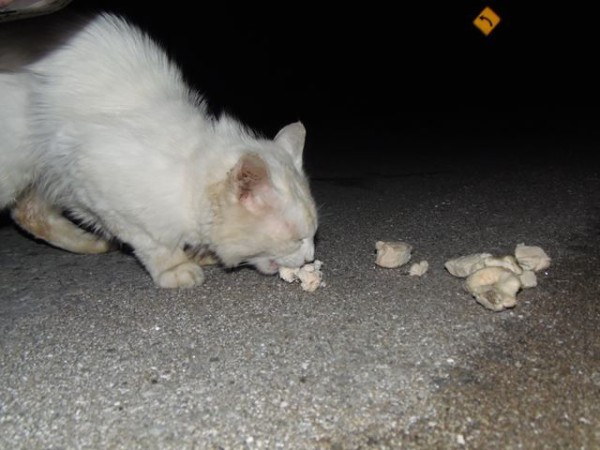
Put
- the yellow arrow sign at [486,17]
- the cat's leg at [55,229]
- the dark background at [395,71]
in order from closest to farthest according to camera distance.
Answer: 1. the cat's leg at [55,229]
2. the dark background at [395,71]
3. the yellow arrow sign at [486,17]

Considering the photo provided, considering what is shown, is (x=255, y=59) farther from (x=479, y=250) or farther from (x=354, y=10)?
(x=479, y=250)

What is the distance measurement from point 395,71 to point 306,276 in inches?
390

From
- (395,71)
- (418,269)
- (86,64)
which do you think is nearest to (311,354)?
(418,269)

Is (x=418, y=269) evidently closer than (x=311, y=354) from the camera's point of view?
No

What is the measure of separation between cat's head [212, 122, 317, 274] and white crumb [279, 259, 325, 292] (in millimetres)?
39

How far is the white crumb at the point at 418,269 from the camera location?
253cm

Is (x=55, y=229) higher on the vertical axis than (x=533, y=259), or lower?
lower

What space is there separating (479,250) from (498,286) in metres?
0.67

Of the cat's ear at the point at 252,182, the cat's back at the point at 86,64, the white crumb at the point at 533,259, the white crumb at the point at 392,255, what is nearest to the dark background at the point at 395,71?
the white crumb at the point at 392,255

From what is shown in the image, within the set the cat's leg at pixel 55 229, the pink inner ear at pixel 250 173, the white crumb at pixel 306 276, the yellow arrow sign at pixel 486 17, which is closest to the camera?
the pink inner ear at pixel 250 173

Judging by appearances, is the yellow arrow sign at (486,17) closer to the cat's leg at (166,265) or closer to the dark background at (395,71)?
the dark background at (395,71)

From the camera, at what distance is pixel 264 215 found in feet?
7.55

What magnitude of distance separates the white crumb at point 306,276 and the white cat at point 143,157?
0.21ft

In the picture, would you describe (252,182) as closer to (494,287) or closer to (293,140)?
(293,140)
